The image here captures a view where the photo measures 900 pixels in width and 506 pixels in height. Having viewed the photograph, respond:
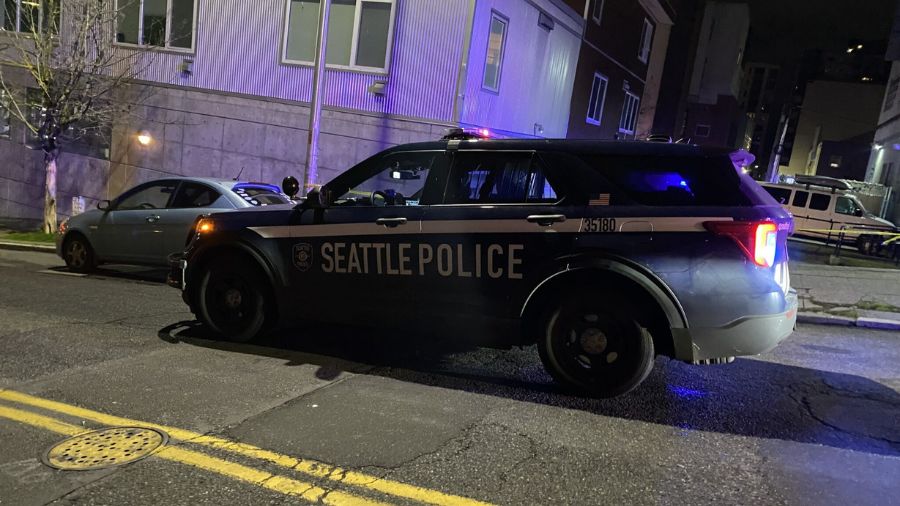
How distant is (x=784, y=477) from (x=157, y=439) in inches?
145

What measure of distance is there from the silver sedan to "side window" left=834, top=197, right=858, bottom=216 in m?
16.4

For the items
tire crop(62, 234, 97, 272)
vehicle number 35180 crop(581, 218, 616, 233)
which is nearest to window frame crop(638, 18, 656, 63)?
tire crop(62, 234, 97, 272)

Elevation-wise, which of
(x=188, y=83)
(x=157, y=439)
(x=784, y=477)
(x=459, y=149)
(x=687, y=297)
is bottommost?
(x=157, y=439)

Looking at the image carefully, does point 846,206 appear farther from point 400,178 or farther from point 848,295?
point 400,178

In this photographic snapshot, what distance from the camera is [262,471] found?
3.27 meters

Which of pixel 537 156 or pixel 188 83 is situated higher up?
pixel 188 83

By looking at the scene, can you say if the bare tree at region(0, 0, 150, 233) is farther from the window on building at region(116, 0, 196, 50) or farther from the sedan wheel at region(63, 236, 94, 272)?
the sedan wheel at region(63, 236, 94, 272)

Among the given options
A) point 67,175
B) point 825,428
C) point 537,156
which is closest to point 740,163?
point 537,156

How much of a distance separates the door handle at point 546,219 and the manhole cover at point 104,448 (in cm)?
284

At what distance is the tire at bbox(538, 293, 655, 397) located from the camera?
14.2 ft

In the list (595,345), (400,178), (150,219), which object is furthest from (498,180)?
(150,219)

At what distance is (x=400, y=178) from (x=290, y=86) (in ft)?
33.2

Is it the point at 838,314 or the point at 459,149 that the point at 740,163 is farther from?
the point at 838,314

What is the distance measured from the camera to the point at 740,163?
14.7 feet
